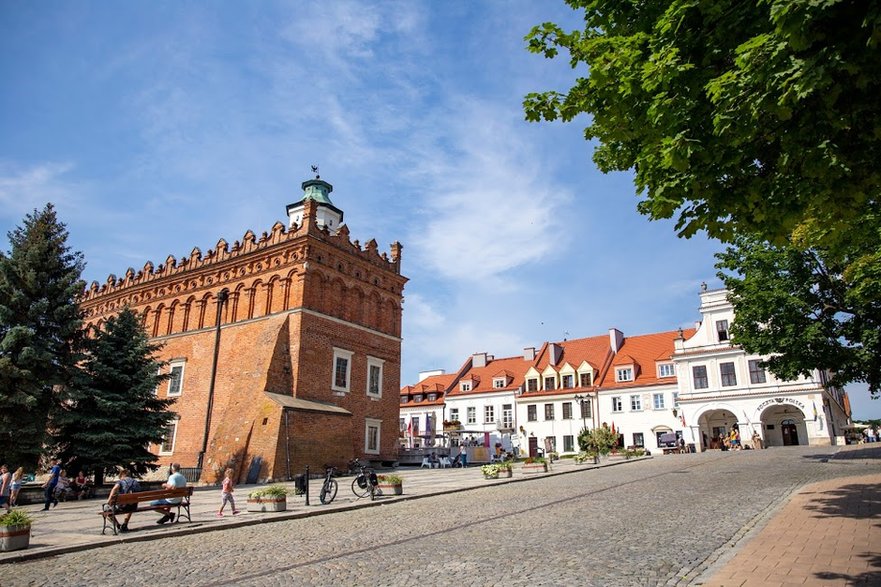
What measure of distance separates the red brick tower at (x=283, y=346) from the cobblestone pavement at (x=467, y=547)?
1217 centimetres

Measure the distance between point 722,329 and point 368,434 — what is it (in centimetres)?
2838

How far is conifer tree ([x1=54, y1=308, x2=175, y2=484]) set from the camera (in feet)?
69.5

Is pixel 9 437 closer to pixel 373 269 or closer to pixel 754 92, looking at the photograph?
pixel 373 269

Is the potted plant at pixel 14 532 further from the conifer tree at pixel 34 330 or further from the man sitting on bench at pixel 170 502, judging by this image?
the conifer tree at pixel 34 330

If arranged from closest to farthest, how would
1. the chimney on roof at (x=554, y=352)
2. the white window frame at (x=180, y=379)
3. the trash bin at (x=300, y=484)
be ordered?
the trash bin at (x=300, y=484), the white window frame at (x=180, y=379), the chimney on roof at (x=554, y=352)

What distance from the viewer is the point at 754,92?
471 centimetres

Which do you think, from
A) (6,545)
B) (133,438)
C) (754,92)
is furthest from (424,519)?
(133,438)

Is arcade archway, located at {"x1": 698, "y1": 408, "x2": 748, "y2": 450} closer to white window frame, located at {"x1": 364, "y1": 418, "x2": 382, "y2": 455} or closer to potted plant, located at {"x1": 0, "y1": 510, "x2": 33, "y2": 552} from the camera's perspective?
white window frame, located at {"x1": 364, "y1": 418, "x2": 382, "y2": 455}

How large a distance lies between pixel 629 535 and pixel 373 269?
27190 mm

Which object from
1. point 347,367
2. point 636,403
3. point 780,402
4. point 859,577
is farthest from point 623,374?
point 859,577

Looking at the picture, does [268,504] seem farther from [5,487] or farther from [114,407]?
[114,407]

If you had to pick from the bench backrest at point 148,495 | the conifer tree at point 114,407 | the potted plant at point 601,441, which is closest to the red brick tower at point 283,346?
the conifer tree at point 114,407

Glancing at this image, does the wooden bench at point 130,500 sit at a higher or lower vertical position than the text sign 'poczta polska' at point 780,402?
lower

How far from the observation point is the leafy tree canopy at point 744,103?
4320mm
